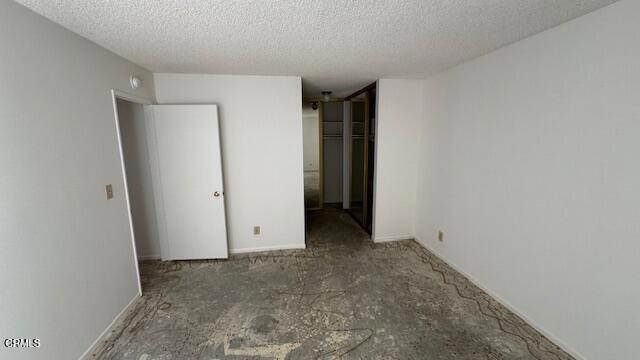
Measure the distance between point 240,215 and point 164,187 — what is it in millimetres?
977

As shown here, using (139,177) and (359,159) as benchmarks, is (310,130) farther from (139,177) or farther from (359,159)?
(139,177)

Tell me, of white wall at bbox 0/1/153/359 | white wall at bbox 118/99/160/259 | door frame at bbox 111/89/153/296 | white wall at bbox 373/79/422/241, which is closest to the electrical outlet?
white wall at bbox 0/1/153/359

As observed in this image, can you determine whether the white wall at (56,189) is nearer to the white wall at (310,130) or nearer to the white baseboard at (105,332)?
the white baseboard at (105,332)

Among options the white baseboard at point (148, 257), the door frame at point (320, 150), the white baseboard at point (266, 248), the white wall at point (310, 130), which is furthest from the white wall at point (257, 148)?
the white wall at point (310, 130)

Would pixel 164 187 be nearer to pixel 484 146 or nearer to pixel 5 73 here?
pixel 5 73

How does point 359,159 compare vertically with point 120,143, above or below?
below

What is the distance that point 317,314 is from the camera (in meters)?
2.27

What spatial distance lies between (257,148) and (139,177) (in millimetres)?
1478

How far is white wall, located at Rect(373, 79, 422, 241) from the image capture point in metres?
3.59

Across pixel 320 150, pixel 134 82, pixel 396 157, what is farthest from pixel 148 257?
pixel 396 157

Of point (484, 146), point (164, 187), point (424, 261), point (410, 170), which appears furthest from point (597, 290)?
point (164, 187)

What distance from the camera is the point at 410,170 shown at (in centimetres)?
379

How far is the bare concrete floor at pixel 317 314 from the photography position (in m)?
1.89

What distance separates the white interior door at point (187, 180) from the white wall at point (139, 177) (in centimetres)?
13
